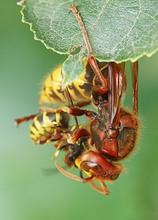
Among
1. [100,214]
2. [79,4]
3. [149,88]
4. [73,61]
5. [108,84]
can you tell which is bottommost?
[100,214]

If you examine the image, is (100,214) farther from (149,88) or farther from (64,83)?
(64,83)

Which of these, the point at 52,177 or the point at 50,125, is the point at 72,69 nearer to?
the point at 50,125

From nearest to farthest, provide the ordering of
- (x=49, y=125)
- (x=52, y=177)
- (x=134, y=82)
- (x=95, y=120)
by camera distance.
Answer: (x=134, y=82)
(x=95, y=120)
(x=49, y=125)
(x=52, y=177)

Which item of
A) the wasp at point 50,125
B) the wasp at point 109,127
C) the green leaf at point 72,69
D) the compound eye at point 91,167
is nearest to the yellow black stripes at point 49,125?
the wasp at point 50,125

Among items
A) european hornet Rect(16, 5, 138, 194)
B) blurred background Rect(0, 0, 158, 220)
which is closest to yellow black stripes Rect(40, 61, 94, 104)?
european hornet Rect(16, 5, 138, 194)

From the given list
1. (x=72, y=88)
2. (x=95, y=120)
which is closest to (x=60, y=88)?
(x=72, y=88)

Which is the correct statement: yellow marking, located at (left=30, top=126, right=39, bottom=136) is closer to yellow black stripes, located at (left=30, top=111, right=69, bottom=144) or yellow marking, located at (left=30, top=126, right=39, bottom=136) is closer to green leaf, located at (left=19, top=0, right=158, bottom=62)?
yellow black stripes, located at (left=30, top=111, right=69, bottom=144)

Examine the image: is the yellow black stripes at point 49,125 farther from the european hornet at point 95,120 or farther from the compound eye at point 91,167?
the compound eye at point 91,167

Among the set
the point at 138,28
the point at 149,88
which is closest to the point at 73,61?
the point at 138,28
